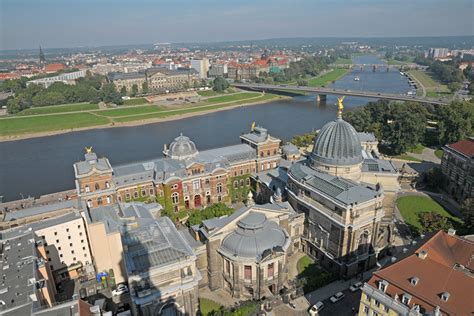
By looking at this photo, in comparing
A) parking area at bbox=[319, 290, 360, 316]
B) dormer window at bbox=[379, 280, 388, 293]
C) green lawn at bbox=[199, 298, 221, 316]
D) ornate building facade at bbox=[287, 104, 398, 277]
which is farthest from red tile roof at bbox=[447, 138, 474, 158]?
green lawn at bbox=[199, 298, 221, 316]

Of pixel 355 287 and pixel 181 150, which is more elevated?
pixel 181 150

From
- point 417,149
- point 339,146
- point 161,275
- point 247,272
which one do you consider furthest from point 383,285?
point 417,149

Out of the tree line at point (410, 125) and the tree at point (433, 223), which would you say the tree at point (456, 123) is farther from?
the tree at point (433, 223)

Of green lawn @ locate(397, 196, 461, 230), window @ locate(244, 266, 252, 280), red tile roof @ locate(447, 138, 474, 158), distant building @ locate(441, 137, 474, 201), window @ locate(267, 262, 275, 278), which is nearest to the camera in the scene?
window @ locate(244, 266, 252, 280)

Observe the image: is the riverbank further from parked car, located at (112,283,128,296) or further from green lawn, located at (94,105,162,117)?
parked car, located at (112,283,128,296)

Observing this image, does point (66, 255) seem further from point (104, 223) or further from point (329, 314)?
point (329, 314)

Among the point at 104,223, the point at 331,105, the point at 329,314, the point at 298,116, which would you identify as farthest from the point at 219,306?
the point at 331,105

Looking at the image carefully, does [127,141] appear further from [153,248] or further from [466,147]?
[466,147]
